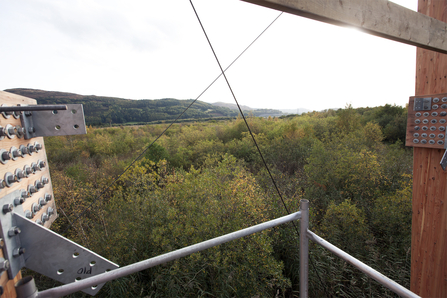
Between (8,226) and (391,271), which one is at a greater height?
(8,226)

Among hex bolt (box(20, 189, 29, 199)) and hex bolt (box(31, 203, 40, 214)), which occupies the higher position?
hex bolt (box(20, 189, 29, 199))

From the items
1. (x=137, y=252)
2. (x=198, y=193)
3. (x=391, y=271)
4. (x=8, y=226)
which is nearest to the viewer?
(x=8, y=226)

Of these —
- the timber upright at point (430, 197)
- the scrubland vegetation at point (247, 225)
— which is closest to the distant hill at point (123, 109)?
the scrubland vegetation at point (247, 225)

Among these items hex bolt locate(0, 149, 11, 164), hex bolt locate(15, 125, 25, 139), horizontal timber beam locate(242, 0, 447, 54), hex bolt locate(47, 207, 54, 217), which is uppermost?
horizontal timber beam locate(242, 0, 447, 54)

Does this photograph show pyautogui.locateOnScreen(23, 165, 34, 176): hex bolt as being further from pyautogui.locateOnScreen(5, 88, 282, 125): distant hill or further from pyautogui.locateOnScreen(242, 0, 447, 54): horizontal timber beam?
pyautogui.locateOnScreen(5, 88, 282, 125): distant hill

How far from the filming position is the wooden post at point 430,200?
2209 mm

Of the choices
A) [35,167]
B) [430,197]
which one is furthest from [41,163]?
[430,197]

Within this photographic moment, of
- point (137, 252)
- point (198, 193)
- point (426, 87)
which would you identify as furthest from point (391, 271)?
point (137, 252)

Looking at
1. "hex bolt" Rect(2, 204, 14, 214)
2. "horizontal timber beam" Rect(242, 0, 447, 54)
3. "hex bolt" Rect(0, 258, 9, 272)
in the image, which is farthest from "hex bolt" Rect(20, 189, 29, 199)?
"horizontal timber beam" Rect(242, 0, 447, 54)

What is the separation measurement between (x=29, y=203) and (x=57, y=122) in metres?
0.33

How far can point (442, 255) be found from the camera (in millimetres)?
2223

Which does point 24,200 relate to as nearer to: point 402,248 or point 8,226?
point 8,226

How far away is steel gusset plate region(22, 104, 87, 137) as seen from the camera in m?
0.75

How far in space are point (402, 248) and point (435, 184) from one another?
7.28 ft
